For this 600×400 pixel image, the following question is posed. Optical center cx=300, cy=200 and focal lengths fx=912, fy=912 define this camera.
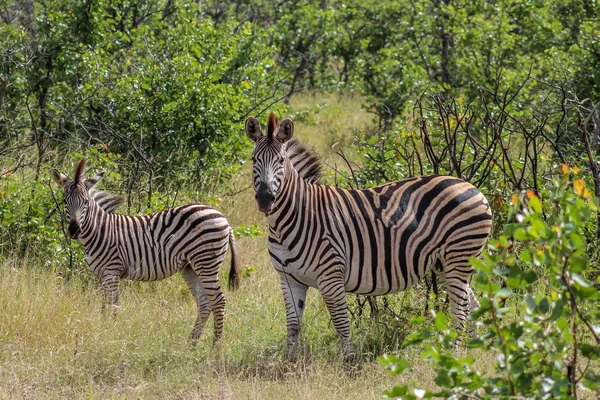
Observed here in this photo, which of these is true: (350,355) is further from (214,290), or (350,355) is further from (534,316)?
(534,316)

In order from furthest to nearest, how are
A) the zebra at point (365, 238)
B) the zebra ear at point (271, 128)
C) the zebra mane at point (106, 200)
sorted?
the zebra mane at point (106, 200) → the zebra at point (365, 238) → the zebra ear at point (271, 128)

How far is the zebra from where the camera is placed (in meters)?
6.60

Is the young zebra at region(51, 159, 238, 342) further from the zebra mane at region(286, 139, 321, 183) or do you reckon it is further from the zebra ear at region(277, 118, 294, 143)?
the zebra ear at region(277, 118, 294, 143)

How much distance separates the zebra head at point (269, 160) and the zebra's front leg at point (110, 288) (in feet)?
7.10

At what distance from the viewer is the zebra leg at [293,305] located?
6770mm

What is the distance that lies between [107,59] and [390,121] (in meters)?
4.41

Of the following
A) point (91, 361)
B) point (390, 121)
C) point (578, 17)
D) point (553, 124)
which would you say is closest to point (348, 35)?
point (390, 121)

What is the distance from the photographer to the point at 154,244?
8023 mm

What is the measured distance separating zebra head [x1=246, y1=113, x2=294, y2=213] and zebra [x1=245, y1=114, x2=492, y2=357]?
1 cm

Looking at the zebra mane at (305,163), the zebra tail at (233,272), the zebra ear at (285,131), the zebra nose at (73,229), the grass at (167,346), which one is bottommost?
the grass at (167,346)

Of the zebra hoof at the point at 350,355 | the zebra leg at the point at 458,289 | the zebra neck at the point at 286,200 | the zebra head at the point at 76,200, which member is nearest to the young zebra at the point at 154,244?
the zebra head at the point at 76,200

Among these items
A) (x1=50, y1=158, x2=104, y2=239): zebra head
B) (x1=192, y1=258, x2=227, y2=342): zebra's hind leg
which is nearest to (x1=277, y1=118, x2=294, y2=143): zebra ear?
(x1=192, y1=258, x2=227, y2=342): zebra's hind leg

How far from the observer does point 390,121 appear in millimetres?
13734

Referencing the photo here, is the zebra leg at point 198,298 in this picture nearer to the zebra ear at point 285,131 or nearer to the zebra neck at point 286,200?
the zebra neck at point 286,200
